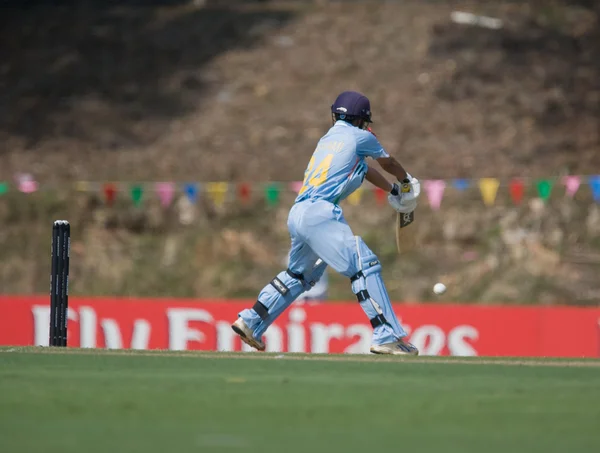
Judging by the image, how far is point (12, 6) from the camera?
33156mm

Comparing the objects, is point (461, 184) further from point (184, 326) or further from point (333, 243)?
point (333, 243)

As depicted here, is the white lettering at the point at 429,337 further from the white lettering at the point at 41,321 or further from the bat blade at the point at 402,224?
the bat blade at the point at 402,224

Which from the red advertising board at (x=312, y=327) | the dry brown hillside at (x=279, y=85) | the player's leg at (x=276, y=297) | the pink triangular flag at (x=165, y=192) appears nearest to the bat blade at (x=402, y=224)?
the player's leg at (x=276, y=297)

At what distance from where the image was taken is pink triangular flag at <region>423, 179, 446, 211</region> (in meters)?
21.0

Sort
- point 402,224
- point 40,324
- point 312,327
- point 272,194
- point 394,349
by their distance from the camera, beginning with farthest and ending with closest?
point 272,194 → point 40,324 → point 312,327 → point 402,224 → point 394,349

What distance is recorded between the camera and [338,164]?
34.9 ft

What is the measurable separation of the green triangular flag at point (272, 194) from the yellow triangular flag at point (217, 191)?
30.4 inches

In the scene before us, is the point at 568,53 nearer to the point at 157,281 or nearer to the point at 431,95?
the point at 431,95

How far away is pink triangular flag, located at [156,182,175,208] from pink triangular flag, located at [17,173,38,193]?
241 centimetres

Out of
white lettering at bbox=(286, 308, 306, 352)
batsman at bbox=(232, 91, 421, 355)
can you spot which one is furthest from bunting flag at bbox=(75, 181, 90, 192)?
batsman at bbox=(232, 91, 421, 355)

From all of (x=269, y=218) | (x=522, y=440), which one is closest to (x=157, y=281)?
(x=269, y=218)

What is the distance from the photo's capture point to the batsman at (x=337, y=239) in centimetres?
1042

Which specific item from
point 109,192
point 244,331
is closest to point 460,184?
point 109,192

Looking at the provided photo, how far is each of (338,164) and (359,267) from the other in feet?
2.75
